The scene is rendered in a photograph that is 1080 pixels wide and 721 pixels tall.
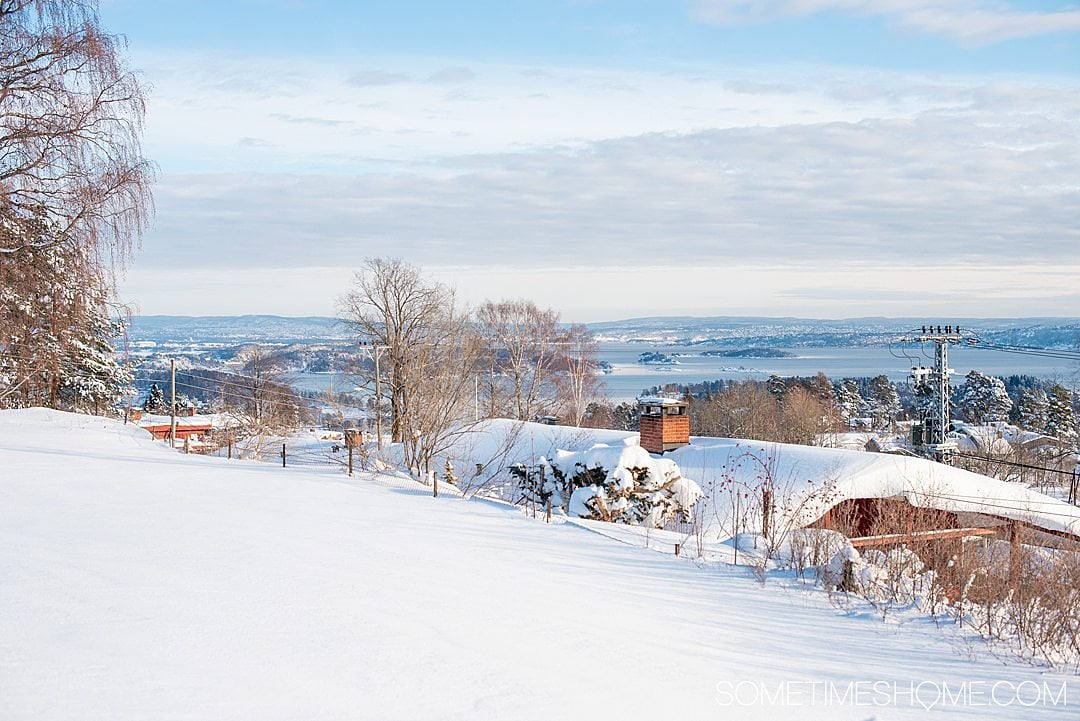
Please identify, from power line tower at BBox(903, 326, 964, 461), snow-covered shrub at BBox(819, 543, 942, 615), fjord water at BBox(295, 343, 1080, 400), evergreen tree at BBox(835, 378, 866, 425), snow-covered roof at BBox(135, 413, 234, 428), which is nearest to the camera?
snow-covered shrub at BBox(819, 543, 942, 615)

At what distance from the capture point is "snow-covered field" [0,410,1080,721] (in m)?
4.11

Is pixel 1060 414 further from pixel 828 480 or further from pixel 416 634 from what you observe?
pixel 416 634

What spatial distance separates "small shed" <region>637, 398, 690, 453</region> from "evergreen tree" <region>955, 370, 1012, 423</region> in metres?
41.0

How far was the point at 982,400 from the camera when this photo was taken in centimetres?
5872

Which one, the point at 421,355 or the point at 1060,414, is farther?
the point at 1060,414

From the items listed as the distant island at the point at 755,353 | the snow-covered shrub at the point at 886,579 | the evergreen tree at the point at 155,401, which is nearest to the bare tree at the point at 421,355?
the snow-covered shrub at the point at 886,579

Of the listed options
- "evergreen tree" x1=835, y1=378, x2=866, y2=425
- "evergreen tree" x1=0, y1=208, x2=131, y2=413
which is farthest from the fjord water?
"evergreen tree" x1=0, y1=208, x2=131, y2=413

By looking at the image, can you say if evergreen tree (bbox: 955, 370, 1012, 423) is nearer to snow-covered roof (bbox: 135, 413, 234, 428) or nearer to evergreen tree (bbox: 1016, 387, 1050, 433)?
evergreen tree (bbox: 1016, 387, 1050, 433)

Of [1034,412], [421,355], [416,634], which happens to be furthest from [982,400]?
[416,634]

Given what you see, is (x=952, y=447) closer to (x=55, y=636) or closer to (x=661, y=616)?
(x=661, y=616)

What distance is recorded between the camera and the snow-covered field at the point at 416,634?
4109 mm

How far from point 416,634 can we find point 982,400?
6160 centimetres

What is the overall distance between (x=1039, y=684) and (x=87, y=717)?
519 cm

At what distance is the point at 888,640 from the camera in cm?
612
